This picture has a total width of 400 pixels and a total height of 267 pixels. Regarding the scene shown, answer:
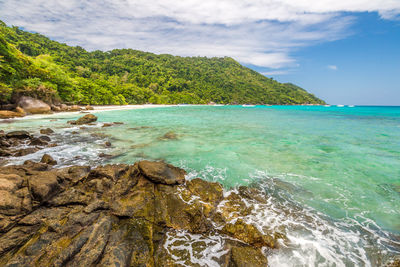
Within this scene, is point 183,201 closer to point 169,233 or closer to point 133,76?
point 169,233

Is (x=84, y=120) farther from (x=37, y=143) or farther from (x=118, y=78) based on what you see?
(x=118, y=78)

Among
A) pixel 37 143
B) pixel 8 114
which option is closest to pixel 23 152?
pixel 37 143

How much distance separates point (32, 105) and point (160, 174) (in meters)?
35.3

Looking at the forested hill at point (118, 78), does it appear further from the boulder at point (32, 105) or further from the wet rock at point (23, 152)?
the wet rock at point (23, 152)

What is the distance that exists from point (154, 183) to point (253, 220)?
3583 millimetres

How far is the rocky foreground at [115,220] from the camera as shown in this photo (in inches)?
133

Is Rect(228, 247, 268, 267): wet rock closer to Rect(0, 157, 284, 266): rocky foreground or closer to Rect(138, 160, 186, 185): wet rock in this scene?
Rect(0, 157, 284, 266): rocky foreground

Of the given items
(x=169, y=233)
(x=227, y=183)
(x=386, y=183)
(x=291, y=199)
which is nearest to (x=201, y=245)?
(x=169, y=233)

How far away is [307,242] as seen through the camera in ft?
14.2

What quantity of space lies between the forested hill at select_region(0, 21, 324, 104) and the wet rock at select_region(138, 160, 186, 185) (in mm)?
27514

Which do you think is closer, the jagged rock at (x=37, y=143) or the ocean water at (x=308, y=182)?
the ocean water at (x=308, y=182)

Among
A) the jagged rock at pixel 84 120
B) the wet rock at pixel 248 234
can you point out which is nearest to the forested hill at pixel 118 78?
the jagged rock at pixel 84 120

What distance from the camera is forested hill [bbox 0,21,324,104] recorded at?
2894cm

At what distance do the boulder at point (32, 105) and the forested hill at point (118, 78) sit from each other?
1.05m
